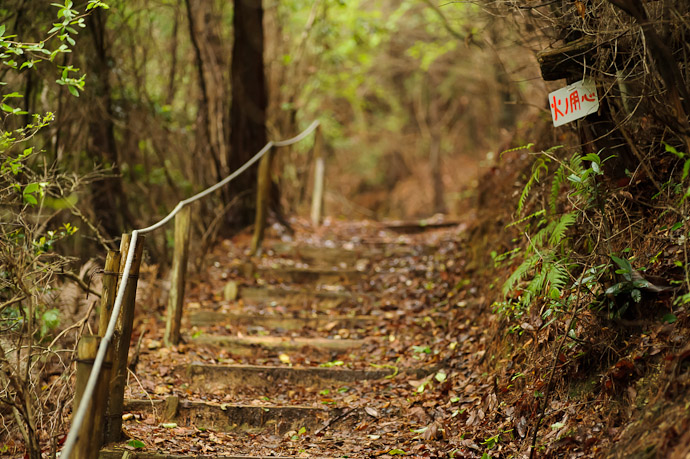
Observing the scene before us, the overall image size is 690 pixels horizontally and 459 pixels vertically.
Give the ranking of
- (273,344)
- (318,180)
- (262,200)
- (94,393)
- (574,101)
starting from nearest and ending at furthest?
1. (94,393)
2. (574,101)
3. (273,344)
4. (262,200)
5. (318,180)

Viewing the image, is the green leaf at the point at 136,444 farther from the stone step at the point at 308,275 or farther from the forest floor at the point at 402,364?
the stone step at the point at 308,275

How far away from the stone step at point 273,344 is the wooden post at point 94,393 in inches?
96.9

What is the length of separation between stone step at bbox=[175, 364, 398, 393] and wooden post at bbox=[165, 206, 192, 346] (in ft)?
1.68

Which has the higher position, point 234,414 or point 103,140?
point 103,140

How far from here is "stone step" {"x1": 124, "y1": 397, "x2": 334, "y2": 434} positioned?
14.2ft

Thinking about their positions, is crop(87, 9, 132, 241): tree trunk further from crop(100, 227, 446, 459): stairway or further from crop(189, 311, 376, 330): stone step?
crop(189, 311, 376, 330): stone step

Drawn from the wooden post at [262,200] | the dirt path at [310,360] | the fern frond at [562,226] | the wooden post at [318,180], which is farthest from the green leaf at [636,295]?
the wooden post at [318,180]

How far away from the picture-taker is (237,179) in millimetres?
8602

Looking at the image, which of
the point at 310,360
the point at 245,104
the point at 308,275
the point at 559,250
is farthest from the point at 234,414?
the point at 245,104

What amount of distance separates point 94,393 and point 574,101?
10.5 feet

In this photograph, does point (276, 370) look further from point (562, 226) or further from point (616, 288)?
point (616, 288)

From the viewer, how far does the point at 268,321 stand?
6082mm

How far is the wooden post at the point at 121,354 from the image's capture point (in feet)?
12.1

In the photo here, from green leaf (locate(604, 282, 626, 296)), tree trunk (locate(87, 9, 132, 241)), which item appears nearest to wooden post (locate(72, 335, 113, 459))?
green leaf (locate(604, 282, 626, 296))
